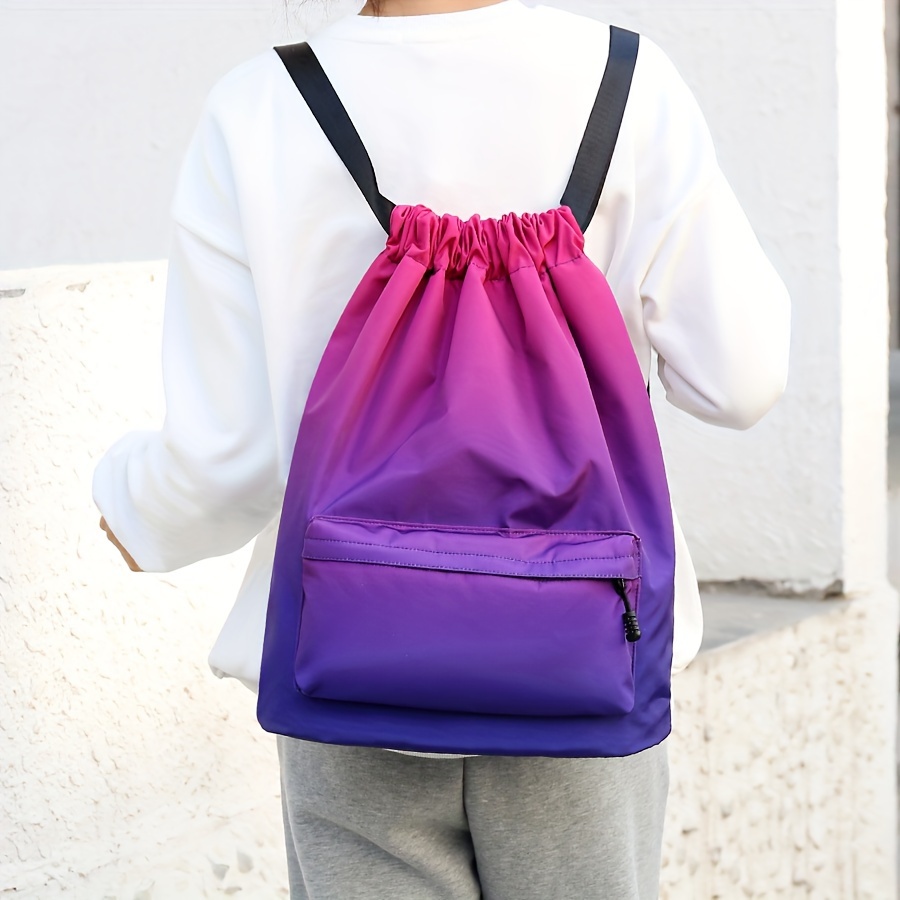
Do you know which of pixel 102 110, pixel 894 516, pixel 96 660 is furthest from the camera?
pixel 894 516

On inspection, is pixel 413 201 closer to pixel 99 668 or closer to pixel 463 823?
pixel 463 823

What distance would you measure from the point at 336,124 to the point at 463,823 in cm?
64

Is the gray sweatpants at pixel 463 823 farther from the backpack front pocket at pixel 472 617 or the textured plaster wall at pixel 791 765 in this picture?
the textured plaster wall at pixel 791 765

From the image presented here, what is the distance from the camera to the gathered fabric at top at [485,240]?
3.31ft

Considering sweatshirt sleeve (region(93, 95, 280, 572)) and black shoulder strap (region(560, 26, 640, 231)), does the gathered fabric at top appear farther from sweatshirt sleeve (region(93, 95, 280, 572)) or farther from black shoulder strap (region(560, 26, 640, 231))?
sweatshirt sleeve (region(93, 95, 280, 572))

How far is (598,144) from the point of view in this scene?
3.39 ft

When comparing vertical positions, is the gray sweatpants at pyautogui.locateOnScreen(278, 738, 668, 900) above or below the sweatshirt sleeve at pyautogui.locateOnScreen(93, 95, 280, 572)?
below

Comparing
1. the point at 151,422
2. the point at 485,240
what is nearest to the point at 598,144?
the point at 485,240

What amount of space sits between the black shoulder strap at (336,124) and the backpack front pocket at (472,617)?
270mm

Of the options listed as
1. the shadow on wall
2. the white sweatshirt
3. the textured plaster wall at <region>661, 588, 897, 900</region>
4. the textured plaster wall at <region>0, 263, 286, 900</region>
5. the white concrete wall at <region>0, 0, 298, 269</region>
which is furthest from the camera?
the shadow on wall

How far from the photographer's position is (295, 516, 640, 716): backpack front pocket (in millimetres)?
943

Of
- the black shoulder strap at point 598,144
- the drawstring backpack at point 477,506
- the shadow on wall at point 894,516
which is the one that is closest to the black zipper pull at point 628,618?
the drawstring backpack at point 477,506

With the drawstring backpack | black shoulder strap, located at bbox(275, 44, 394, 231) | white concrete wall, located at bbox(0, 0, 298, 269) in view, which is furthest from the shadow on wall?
black shoulder strap, located at bbox(275, 44, 394, 231)

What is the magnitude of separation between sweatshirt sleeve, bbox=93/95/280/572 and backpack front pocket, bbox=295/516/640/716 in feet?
0.61
